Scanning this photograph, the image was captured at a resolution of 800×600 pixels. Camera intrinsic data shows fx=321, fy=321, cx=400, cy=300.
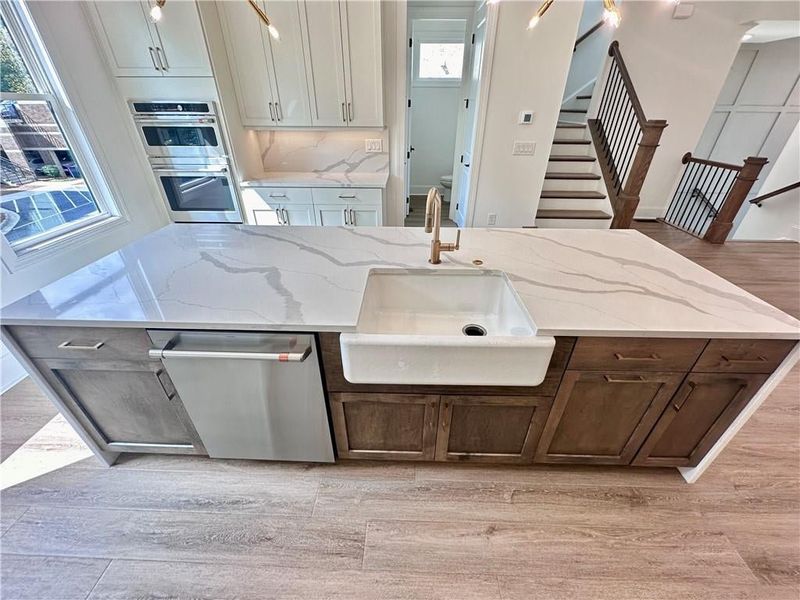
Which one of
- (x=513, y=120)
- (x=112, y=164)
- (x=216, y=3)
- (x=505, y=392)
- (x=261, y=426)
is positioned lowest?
(x=261, y=426)

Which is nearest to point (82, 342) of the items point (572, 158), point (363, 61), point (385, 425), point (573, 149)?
point (385, 425)

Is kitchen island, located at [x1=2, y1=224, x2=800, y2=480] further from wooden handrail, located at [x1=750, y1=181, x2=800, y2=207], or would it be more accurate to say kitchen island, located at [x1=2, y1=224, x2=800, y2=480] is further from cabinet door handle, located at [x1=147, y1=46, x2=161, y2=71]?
wooden handrail, located at [x1=750, y1=181, x2=800, y2=207]

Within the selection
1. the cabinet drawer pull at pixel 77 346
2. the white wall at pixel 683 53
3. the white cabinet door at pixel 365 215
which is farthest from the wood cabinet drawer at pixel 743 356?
the white wall at pixel 683 53

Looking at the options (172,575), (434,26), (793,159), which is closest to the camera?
(172,575)

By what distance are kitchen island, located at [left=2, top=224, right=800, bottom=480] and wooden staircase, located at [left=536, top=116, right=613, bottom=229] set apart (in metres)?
2.52

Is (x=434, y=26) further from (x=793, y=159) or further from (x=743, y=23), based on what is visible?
(x=793, y=159)

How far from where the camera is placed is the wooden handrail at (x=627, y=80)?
331 centimetres

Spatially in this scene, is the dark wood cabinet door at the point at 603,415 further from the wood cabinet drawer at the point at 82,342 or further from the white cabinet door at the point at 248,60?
the white cabinet door at the point at 248,60

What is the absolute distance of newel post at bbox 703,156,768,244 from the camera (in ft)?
11.1

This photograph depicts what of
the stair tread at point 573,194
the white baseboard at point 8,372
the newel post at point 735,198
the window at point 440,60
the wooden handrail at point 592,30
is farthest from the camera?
the window at point 440,60

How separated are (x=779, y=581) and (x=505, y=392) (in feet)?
4.04

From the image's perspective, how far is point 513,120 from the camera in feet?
10.8

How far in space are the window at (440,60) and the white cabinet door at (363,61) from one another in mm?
2931

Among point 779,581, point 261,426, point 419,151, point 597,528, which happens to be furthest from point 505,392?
point 419,151
